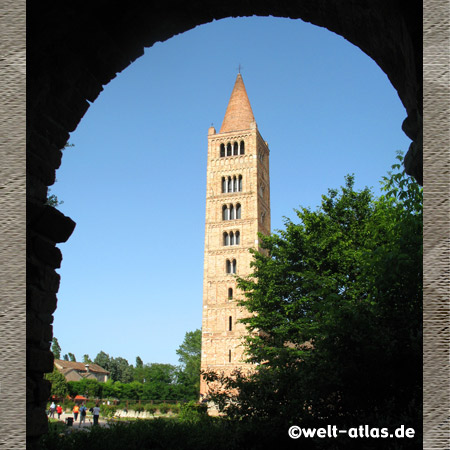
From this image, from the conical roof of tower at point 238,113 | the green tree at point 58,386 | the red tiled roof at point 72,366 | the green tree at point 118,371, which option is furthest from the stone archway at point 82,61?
the green tree at point 118,371

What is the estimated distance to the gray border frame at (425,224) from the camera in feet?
6.49

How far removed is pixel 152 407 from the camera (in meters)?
35.5

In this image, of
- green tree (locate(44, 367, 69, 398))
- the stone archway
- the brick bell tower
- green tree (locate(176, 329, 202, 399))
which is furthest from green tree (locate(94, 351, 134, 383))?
the stone archway

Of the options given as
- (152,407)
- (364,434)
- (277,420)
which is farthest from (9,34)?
(152,407)

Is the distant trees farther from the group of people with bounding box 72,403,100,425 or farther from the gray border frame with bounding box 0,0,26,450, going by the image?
the gray border frame with bounding box 0,0,26,450

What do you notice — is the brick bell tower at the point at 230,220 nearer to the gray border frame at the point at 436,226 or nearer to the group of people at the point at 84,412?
the group of people at the point at 84,412

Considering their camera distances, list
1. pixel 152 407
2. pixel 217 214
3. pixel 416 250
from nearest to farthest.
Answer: pixel 416 250 → pixel 152 407 → pixel 217 214

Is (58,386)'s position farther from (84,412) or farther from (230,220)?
(230,220)

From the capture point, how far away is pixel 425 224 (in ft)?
6.96

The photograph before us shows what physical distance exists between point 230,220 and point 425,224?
39.5 metres

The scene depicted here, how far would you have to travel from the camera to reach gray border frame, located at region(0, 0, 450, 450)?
198cm

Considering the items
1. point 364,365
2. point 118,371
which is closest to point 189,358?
point 118,371

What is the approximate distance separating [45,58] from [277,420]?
232 inches

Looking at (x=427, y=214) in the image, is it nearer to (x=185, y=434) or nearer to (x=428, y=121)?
(x=428, y=121)
